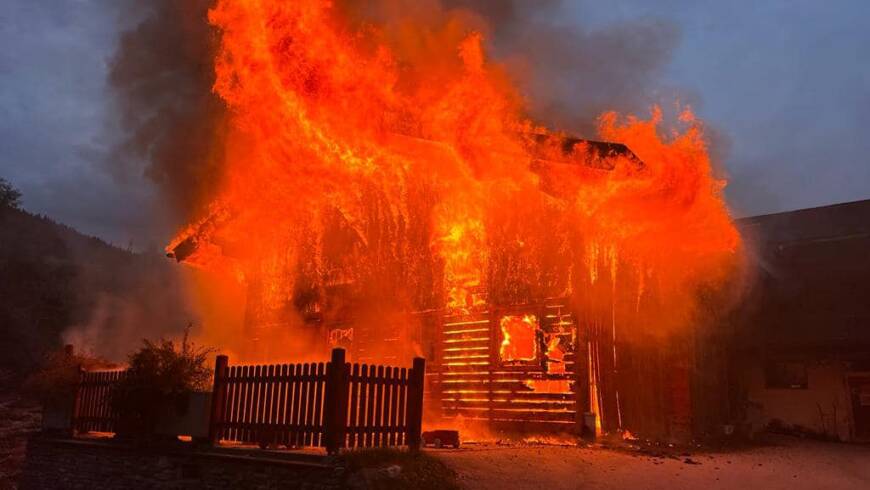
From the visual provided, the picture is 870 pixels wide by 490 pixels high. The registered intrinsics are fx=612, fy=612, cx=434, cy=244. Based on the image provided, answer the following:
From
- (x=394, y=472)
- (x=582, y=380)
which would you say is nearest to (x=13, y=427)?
(x=394, y=472)

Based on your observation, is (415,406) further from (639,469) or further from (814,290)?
(814,290)

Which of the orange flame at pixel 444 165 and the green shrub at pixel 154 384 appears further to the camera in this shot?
the orange flame at pixel 444 165

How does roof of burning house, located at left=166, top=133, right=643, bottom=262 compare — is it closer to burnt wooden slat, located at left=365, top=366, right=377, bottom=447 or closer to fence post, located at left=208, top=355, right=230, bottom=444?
fence post, located at left=208, top=355, right=230, bottom=444

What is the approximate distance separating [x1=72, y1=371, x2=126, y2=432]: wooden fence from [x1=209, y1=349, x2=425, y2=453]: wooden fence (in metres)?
3.44

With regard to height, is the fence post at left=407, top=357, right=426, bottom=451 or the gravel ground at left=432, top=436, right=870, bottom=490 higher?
the fence post at left=407, top=357, right=426, bottom=451

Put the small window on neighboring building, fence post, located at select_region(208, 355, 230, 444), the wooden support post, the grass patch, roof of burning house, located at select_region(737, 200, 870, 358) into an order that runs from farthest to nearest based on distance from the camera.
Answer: the small window on neighboring building, roof of burning house, located at select_region(737, 200, 870, 358), the wooden support post, fence post, located at select_region(208, 355, 230, 444), the grass patch

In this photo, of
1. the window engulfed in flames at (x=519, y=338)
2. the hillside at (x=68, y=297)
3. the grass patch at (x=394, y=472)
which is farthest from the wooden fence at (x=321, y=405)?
the hillside at (x=68, y=297)

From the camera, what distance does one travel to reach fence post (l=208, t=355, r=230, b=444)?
→ 1009cm

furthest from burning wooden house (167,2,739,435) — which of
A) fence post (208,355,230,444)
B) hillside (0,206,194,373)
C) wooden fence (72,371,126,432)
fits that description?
hillside (0,206,194,373)

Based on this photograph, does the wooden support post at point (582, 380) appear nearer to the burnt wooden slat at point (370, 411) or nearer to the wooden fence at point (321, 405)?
the wooden fence at point (321, 405)

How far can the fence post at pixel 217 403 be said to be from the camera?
10.1m

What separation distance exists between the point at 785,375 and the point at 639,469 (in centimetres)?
1284

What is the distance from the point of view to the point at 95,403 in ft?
42.3

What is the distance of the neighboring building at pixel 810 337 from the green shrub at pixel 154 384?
1645cm
